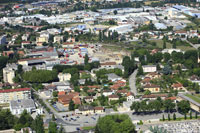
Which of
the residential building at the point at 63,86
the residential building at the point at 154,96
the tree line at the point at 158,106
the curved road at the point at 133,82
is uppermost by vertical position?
the tree line at the point at 158,106

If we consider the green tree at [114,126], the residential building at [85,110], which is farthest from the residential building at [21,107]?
the green tree at [114,126]

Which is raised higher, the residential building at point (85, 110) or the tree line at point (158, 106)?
the tree line at point (158, 106)

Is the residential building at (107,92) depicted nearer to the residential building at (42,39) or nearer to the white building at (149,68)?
the white building at (149,68)

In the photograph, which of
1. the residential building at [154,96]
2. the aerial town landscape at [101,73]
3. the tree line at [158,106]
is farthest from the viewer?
the residential building at [154,96]

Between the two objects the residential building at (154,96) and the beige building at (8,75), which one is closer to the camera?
the residential building at (154,96)

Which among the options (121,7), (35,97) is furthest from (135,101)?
(121,7)

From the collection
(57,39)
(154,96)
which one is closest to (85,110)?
(154,96)

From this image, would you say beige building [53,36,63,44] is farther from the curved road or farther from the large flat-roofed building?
the large flat-roofed building

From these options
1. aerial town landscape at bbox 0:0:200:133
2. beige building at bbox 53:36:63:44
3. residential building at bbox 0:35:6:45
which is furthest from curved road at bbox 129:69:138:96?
residential building at bbox 0:35:6:45

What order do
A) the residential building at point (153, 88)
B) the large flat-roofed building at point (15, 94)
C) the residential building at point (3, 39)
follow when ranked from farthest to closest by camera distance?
the residential building at point (3, 39) → the residential building at point (153, 88) → the large flat-roofed building at point (15, 94)
